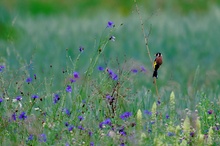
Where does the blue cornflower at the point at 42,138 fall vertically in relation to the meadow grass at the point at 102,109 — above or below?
below

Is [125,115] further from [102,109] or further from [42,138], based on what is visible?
[102,109]

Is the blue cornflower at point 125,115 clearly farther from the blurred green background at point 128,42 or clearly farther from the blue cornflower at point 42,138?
the blurred green background at point 128,42

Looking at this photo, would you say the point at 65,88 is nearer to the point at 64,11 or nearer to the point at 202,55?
the point at 202,55

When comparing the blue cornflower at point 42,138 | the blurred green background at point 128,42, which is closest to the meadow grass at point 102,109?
the blue cornflower at point 42,138

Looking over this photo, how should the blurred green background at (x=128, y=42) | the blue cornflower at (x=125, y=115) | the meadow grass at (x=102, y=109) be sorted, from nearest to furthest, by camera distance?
the meadow grass at (x=102, y=109) < the blue cornflower at (x=125, y=115) < the blurred green background at (x=128, y=42)

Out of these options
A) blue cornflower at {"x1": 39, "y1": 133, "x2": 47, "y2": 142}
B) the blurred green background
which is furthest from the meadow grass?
the blurred green background

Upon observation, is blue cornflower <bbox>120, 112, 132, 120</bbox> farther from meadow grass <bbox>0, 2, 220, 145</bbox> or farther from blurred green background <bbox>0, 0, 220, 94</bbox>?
blurred green background <bbox>0, 0, 220, 94</bbox>

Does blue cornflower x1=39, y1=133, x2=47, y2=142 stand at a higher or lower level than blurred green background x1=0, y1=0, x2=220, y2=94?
lower

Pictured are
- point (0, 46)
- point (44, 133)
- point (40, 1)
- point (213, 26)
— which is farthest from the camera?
point (40, 1)

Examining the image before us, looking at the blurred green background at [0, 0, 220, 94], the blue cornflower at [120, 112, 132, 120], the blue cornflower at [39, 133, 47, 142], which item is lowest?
the blue cornflower at [39, 133, 47, 142]

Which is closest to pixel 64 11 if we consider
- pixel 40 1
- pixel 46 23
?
pixel 40 1

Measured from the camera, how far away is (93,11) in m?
19.4

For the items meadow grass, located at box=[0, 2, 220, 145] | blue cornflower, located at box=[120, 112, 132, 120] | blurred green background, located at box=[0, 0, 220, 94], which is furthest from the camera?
blurred green background, located at box=[0, 0, 220, 94]

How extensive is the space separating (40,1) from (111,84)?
51.1 ft
